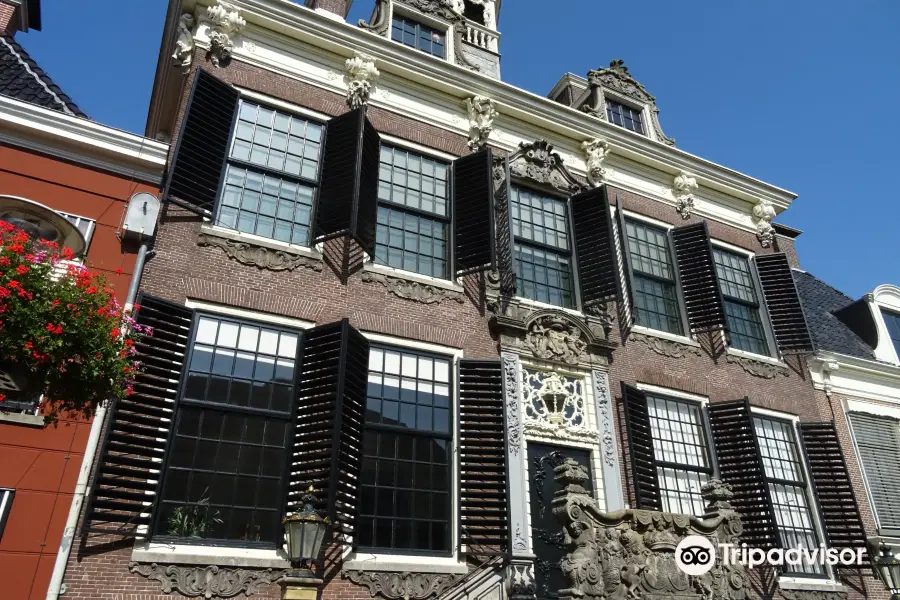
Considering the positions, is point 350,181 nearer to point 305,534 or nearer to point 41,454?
point 305,534

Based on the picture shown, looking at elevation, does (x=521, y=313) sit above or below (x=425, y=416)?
above

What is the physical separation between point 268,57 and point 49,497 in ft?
28.4

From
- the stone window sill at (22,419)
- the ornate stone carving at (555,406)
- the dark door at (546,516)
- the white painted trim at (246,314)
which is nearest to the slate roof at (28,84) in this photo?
the white painted trim at (246,314)

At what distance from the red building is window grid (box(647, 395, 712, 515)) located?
1016cm

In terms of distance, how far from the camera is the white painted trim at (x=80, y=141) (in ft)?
32.6

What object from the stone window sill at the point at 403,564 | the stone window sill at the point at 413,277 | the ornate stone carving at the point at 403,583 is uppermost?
the stone window sill at the point at 413,277

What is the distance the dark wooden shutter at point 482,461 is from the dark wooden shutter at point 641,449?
2845mm

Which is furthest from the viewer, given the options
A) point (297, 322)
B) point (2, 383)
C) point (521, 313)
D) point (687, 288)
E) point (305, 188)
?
point (687, 288)

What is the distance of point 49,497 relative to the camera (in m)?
8.12

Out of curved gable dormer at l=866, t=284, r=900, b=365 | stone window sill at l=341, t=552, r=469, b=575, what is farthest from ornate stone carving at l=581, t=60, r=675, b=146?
stone window sill at l=341, t=552, r=469, b=575

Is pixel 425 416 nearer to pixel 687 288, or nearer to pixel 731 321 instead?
pixel 687 288

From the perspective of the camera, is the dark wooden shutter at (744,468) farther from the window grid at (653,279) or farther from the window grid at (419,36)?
the window grid at (419,36)

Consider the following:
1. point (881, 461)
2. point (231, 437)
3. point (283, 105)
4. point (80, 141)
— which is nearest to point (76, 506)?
point (231, 437)

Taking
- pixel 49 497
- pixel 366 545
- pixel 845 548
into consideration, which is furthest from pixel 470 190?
pixel 845 548
